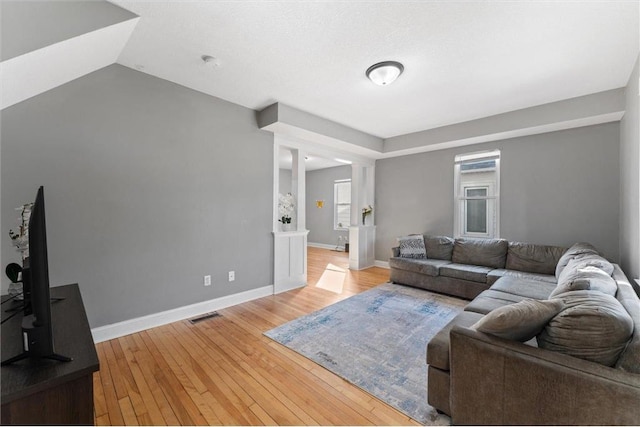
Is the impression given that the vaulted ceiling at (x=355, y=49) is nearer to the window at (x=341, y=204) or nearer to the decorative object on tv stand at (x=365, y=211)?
the decorative object on tv stand at (x=365, y=211)

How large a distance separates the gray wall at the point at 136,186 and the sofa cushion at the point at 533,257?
3.74m

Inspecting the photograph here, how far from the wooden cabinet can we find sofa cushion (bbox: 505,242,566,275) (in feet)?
15.2

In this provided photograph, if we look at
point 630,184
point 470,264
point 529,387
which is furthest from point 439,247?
point 529,387

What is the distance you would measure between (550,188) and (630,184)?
119cm

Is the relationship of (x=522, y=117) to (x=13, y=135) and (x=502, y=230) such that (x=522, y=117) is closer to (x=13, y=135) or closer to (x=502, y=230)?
(x=502, y=230)

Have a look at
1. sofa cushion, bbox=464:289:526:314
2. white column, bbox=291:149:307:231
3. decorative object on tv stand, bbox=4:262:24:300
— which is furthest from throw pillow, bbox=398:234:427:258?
decorative object on tv stand, bbox=4:262:24:300

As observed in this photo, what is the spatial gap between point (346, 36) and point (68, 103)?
2.54 meters

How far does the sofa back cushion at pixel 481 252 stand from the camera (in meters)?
3.98

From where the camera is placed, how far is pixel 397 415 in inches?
66.1

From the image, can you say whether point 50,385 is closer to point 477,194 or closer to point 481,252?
point 481,252

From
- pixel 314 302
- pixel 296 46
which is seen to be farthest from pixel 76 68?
pixel 314 302

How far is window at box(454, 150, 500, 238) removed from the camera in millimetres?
4459

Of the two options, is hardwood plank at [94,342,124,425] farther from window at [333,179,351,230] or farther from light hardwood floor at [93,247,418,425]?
window at [333,179,351,230]

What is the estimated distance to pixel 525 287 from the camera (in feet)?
9.43
